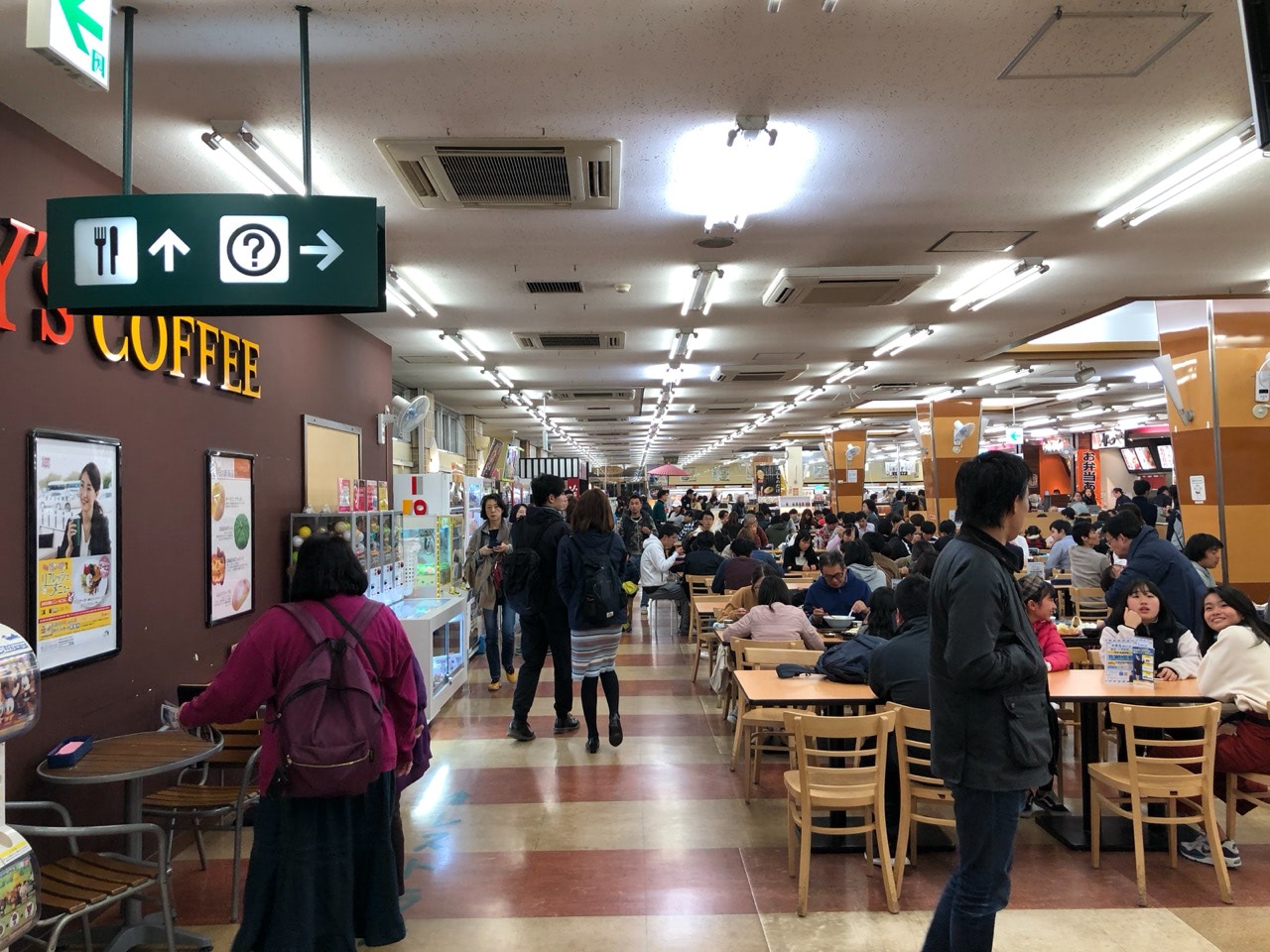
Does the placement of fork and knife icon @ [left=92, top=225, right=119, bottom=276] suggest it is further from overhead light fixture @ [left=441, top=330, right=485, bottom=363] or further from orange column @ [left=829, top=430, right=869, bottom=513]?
orange column @ [left=829, top=430, right=869, bottom=513]

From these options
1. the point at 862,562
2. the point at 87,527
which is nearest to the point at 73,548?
the point at 87,527

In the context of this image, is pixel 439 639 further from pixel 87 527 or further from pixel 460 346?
pixel 460 346

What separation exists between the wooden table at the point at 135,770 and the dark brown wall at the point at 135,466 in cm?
29

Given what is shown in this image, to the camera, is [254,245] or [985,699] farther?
[254,245]

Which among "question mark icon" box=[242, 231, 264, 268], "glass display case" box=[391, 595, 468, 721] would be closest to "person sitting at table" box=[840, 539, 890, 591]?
"glass display case" box=[391, 595, 468, 721]

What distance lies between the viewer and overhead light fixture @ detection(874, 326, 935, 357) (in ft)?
31.4

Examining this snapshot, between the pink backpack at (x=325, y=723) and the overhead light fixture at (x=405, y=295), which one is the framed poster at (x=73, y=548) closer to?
the pink backpack at (x=325, y=723)

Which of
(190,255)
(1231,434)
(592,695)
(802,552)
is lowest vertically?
(592,695)

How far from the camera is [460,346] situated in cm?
972

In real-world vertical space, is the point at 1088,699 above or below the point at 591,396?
below

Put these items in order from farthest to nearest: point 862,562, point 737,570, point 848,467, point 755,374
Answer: point 848,467 → point 755,374 → point 737,570 → point 862,562

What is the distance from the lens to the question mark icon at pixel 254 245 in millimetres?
3006

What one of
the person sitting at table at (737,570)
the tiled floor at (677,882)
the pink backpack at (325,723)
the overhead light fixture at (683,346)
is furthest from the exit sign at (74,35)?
the overhead light fixture at (683,346)

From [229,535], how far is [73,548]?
1.54m
